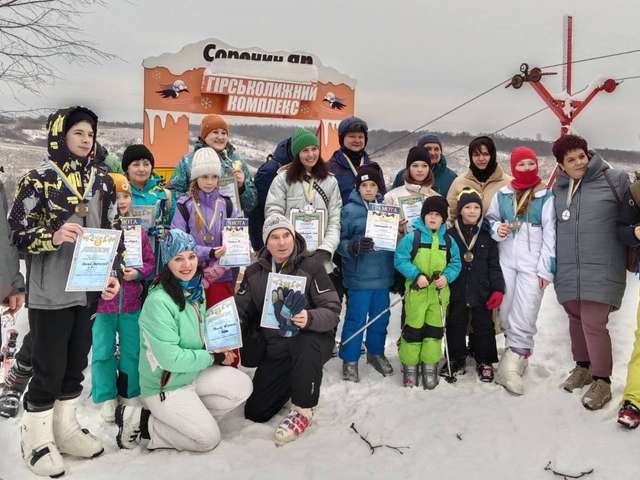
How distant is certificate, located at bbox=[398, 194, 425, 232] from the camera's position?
4.24 meters

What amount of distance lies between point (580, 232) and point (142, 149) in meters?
3.37

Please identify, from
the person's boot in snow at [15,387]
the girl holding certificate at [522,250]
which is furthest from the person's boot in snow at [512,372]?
the person's boot in snow at [15,387]

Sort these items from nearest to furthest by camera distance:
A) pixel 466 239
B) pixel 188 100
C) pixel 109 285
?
pixel 109 285, pixel 466 239, pixel 188 100

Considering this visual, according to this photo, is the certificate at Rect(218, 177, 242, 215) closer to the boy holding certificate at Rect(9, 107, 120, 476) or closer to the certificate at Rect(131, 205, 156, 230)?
the certificate at Rect(131, 205, 156, 230)

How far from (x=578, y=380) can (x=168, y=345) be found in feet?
10.4

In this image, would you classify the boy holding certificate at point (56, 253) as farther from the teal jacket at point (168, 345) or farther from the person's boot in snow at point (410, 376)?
the person's boot in snow at point (410, 376)

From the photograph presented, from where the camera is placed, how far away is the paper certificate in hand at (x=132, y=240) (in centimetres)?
340

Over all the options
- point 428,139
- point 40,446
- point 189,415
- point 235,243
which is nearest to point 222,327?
point 189,415

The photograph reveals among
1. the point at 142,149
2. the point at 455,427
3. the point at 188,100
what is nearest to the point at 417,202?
the point at 455,427

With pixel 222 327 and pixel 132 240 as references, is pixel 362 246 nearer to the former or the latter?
pixel 222 327

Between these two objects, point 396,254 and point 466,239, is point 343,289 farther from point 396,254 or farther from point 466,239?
point 466,239

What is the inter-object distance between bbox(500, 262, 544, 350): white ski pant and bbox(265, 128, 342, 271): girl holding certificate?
1.48m

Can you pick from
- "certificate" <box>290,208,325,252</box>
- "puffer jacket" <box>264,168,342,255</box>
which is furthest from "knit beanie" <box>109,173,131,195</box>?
"certificate" <box>290,208,325,252</box>

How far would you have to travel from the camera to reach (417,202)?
427 centimetres
